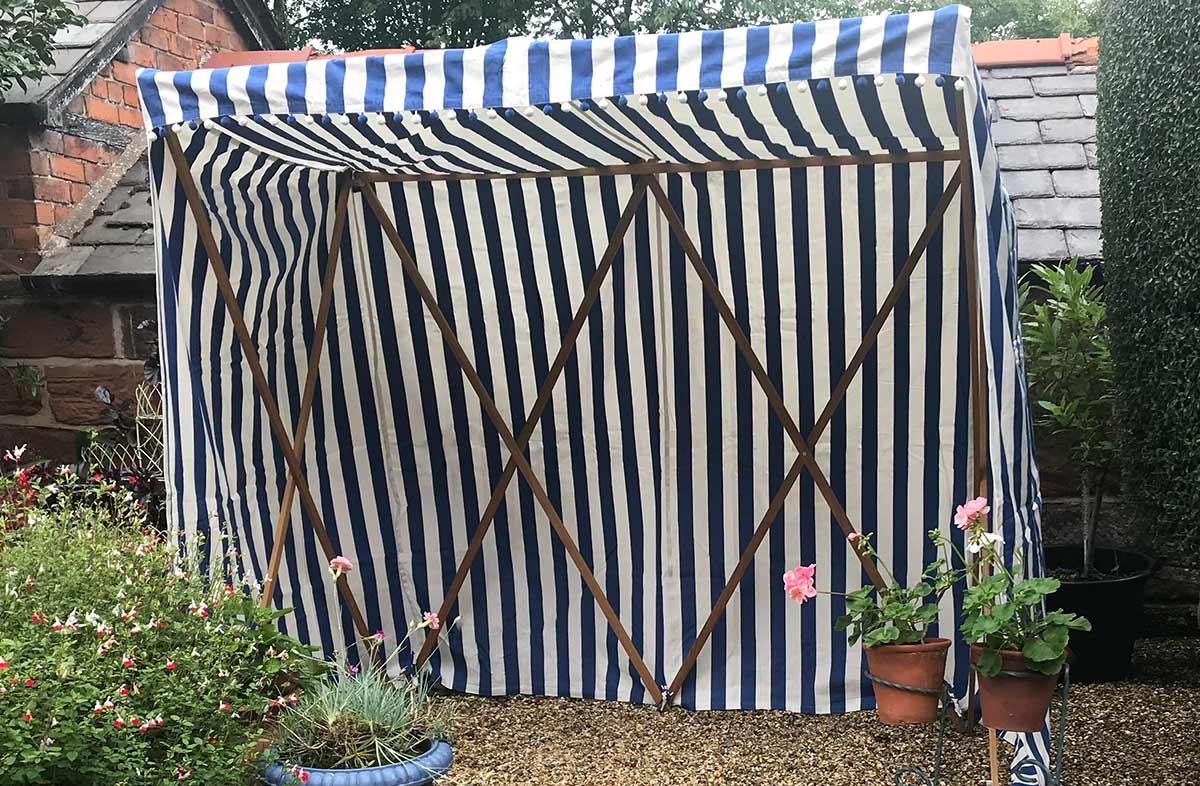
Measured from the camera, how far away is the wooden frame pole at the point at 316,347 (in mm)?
3414

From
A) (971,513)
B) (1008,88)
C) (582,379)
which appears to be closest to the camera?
(971,513)

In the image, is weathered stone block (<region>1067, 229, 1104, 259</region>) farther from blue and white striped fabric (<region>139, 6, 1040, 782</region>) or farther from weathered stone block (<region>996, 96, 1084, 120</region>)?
blue and white striped fabric (<region>139, 6, 1040, 782</region>)

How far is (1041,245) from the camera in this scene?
13.5 ft

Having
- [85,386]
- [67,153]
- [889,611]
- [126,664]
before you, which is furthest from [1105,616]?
[67,153]

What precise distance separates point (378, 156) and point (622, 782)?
1.85 meters

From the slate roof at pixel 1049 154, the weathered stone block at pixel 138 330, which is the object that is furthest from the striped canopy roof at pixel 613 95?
the weathered stone block at pixel 138 330

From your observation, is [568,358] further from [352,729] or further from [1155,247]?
[1155,247]

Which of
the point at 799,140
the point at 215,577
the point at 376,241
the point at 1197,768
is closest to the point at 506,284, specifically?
the point at 376,241

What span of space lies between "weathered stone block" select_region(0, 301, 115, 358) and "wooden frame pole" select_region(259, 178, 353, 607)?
134 cm

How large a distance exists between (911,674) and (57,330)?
359 cm

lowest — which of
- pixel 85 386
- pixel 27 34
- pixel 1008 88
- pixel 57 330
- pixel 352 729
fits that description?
pixel 352 729

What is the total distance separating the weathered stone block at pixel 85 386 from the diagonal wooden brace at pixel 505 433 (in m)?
1.52

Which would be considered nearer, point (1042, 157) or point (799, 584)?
point (799, 584)

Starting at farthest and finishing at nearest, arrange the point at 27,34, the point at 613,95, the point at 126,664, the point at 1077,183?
1. the point at 1077,183
2. the point at 27,34
3. the point at 613,95
4. the point at 126,664
